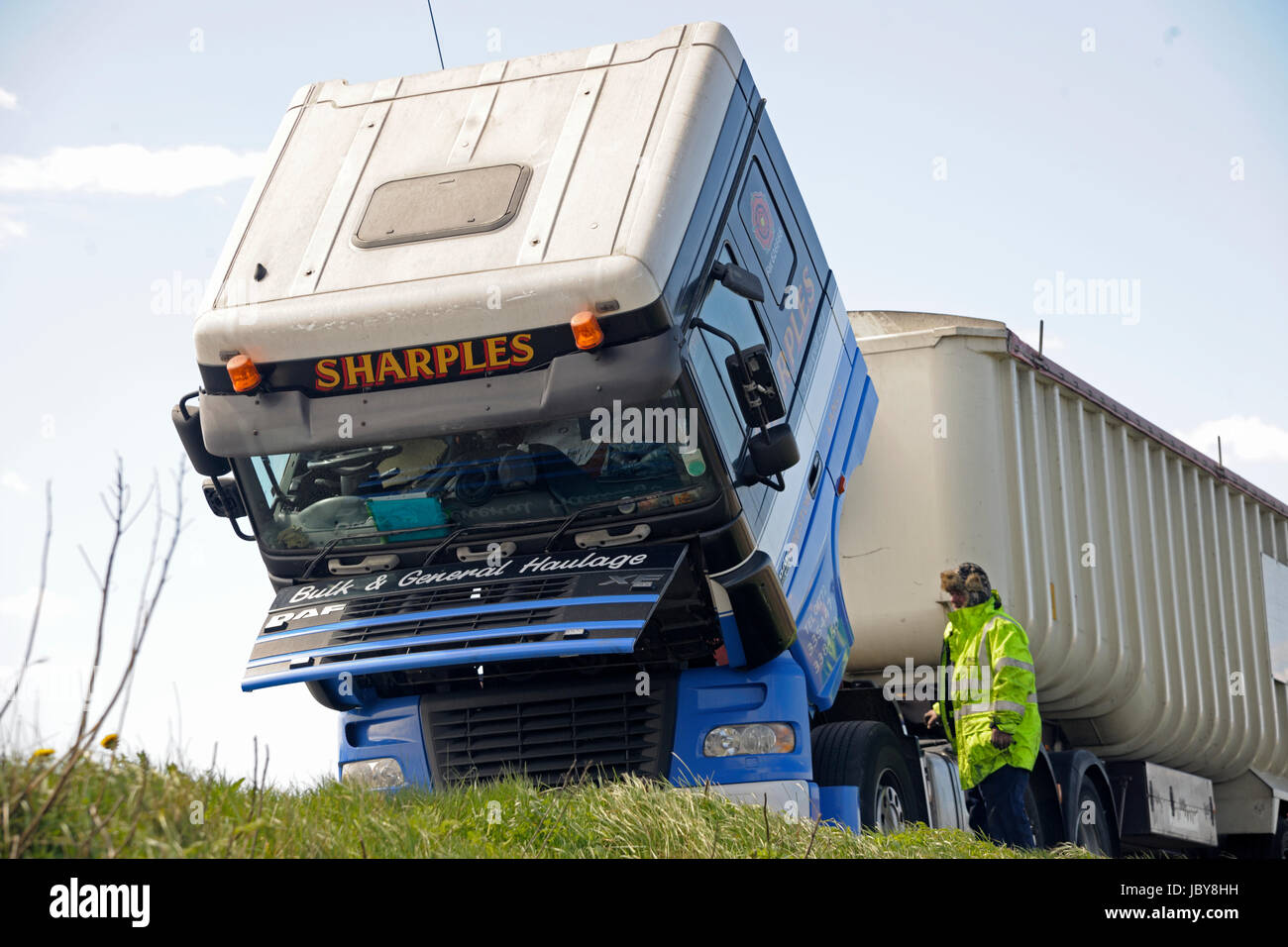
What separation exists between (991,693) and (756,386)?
2223mm

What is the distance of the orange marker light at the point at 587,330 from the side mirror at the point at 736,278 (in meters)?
0.68

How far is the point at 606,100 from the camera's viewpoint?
606 cm

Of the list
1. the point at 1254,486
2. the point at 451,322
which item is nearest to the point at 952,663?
the point at 451,322

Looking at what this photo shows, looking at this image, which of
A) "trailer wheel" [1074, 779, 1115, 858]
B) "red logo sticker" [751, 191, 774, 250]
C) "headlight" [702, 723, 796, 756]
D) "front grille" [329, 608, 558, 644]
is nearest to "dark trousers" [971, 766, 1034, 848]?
"headlight" [702, 723, 796, 756]

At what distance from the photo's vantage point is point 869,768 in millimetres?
6590

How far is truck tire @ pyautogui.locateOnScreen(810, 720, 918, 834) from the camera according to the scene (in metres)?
6.46

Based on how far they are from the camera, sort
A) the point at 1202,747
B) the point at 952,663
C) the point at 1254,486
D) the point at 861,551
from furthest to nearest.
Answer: the point at 1254,486
the point at 1202,747
the point at 861,551
the point at 952,663

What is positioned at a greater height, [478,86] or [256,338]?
[478,86]

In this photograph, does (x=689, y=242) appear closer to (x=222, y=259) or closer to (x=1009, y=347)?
(x=222, y=259)

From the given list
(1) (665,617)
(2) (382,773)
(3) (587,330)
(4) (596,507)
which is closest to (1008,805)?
(1) (665,617)

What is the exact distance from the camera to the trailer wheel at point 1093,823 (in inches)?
341
